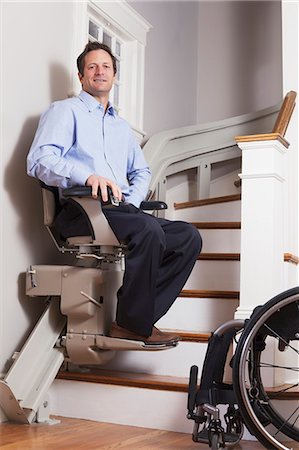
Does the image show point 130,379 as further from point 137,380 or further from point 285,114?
point 285,114

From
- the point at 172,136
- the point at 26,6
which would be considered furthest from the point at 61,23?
the point at 172,136

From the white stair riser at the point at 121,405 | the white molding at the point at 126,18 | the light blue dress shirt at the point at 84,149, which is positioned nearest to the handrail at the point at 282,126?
the light blue dress shirt at the point at 84,149

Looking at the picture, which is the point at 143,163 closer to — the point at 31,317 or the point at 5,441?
the point at 31,317

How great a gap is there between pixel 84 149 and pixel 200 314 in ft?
3.05

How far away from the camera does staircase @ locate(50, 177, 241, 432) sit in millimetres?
2574

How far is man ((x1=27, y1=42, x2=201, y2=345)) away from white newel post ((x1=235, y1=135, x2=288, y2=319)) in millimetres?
228

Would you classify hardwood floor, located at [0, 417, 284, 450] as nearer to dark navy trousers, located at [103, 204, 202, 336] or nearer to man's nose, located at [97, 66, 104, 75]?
dark navy trousers, located at [103, 204, 202, 336]

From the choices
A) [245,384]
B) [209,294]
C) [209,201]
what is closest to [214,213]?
[209,201]

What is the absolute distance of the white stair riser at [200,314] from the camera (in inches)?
117

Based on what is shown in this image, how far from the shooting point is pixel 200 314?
3020mm

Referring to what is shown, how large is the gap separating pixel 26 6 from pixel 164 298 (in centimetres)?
144

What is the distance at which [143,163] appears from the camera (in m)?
3.11

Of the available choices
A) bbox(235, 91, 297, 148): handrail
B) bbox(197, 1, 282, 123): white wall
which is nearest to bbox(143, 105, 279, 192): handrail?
bbox(197, 1, 282, 123): white wall

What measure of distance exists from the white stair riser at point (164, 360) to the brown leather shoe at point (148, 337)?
23 cm
